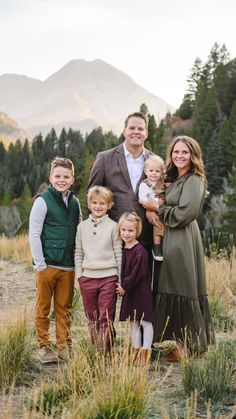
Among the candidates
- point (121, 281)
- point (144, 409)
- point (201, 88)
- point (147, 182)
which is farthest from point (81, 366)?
point (201, 88)

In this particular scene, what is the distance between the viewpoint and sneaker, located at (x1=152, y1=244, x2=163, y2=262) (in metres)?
4.70

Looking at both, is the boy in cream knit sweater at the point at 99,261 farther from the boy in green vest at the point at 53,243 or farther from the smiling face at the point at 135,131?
the smiling face at the point at 135,131

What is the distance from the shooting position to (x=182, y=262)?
183 inches

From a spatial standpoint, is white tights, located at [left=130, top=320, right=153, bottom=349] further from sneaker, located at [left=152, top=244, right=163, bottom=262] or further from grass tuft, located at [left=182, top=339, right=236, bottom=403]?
grass tuft, located at [left=182, top=339, right=236, bottom=403]

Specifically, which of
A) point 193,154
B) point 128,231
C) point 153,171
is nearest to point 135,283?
point 128,231

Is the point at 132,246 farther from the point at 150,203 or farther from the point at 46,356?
the point at 46,356

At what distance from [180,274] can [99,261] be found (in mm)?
669

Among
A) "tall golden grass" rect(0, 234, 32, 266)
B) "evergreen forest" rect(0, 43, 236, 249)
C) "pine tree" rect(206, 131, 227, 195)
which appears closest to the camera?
"tall golden grass" rect(0, 234, 32, 266)

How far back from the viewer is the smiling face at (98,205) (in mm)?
4625

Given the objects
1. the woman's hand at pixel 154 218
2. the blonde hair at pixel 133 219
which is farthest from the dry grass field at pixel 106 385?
the woman's hand at pixel 154 218

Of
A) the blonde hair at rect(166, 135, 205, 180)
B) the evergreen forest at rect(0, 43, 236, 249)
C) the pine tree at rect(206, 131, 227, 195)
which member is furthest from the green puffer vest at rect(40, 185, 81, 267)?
the pine tree at rect(206, 131, 227, 195)

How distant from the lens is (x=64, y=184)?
4.85 metres

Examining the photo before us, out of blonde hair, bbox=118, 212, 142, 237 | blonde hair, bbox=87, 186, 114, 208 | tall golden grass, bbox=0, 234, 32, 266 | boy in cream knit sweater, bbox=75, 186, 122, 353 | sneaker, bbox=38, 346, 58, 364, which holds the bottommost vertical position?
sneaker, bbox=38, 346, 58, 364

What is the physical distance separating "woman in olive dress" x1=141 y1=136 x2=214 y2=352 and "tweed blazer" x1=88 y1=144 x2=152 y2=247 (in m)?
0.20
